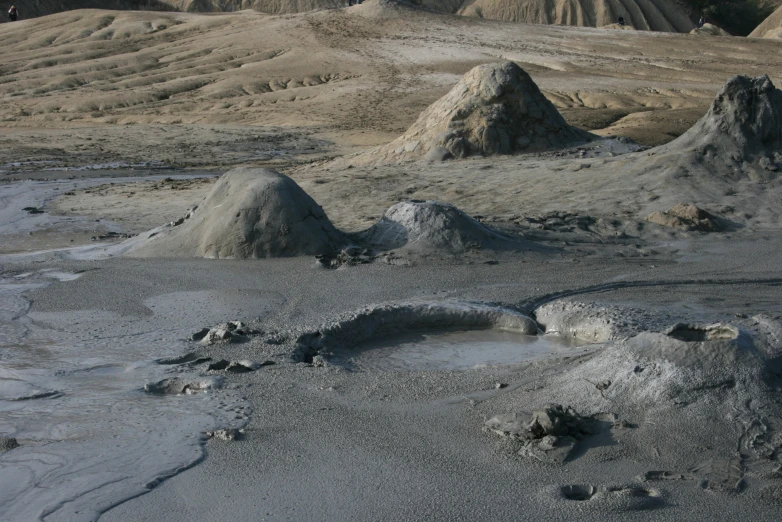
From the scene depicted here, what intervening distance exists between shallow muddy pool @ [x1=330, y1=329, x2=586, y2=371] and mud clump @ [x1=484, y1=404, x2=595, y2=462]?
911mm

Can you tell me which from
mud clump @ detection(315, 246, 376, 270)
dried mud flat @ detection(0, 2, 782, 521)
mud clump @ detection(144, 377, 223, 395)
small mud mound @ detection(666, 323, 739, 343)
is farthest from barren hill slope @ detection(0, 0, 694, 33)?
small mud mound @ detection(666, 323, 739, 343)

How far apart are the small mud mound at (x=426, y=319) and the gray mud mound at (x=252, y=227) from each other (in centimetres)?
164

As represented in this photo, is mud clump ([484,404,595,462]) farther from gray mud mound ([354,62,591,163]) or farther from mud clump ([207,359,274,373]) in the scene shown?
gray mud mound ([354,62,591,163])

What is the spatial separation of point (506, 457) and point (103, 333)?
8.75 ft

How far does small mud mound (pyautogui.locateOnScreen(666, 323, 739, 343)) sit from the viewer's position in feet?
11.5

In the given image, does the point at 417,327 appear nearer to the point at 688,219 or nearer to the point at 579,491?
the point at 579,491

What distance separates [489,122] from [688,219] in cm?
320

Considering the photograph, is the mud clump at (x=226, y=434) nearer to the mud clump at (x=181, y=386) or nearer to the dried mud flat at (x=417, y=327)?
the dried mud flat at (x=417, y=327)

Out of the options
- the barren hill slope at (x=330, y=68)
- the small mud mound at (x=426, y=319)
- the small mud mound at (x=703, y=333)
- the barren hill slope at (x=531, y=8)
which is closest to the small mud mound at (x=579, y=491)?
the small mud mound at (x=703, y=333)

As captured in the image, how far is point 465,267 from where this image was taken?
6.33m

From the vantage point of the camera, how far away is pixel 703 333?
3562mm

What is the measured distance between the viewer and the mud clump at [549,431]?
326cm

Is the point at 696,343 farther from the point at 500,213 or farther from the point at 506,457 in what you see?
the point at 500,213

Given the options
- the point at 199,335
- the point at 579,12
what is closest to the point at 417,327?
the point at 199,335
